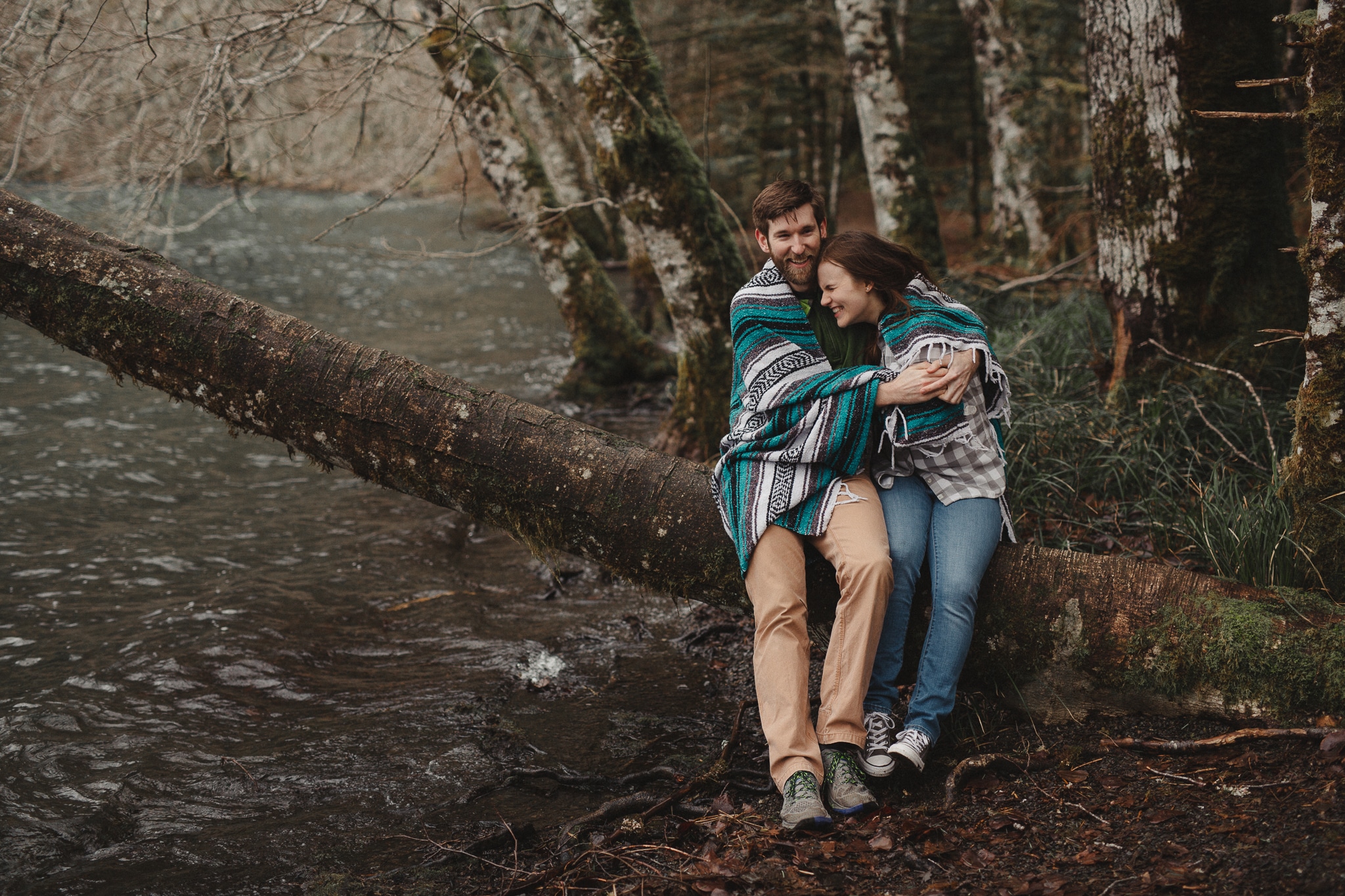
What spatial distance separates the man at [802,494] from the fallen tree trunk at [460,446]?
264 millimetres

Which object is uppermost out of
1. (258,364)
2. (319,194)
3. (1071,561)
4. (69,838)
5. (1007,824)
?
(319,194)

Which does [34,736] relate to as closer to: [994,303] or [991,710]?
[991,710]

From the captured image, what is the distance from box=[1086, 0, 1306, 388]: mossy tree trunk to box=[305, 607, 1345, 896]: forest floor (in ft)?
8.97

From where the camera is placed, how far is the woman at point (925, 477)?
9.71ft

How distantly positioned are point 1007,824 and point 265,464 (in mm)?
7368

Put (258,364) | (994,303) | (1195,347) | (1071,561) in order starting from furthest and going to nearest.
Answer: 1. (994,303)
2. (1195,347)
3. (258,364)
4. (1071,561)

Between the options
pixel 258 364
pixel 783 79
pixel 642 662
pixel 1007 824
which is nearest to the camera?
pixel 1007 824

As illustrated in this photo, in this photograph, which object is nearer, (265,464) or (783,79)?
(265,464)

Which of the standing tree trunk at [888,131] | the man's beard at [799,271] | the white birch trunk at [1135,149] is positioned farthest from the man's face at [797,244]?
the standing tree trunk at [888,131]

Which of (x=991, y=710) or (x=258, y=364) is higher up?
(x=258, y=364)

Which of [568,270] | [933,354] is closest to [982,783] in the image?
[933,354]

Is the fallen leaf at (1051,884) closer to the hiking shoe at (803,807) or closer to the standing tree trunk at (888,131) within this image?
the hiking shoe at (803,807)

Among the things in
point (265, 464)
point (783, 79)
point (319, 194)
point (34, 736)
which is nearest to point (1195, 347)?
point (34, 736)

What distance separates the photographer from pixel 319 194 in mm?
33438
